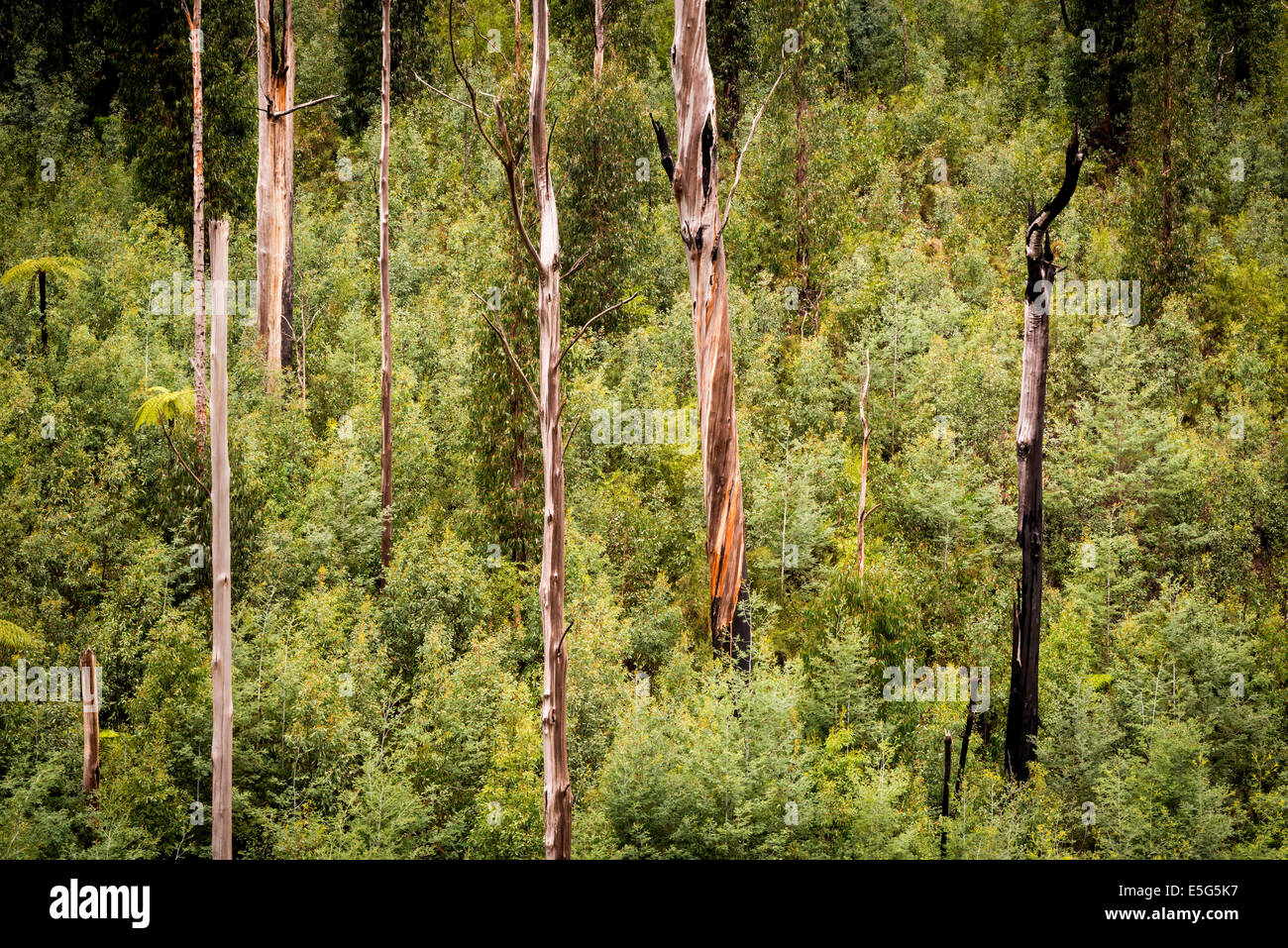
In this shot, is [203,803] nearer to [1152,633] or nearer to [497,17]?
[1152,633]

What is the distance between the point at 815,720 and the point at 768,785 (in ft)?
7.75

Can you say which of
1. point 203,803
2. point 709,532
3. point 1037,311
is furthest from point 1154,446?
point 203,803

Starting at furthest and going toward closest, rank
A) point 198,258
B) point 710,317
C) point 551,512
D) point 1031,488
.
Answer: point 198,258
point 1031,488
point 710,317
point 551,512

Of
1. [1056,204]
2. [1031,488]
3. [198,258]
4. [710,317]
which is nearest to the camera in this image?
[1056,204]

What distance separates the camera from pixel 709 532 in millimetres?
11656

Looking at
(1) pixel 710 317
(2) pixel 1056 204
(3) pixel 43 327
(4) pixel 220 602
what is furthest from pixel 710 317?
(3) pixel 43 327

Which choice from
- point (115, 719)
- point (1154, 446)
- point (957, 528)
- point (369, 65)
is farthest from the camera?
point (369, 65)

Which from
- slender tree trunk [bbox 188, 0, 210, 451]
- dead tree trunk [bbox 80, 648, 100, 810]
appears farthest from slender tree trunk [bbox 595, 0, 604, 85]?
dead tree trunk [bbox 80, 648, 100, 810]

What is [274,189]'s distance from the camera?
64.1 ft

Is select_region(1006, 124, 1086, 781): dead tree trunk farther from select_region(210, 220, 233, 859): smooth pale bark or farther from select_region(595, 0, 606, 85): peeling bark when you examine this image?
select_region(595, 0, 606, 85): peeling bark

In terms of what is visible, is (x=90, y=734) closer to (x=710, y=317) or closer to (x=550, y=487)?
(x=550, y=487)

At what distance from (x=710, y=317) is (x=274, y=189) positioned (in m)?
11.9

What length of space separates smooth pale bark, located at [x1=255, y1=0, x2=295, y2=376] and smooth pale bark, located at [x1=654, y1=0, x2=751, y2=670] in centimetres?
939

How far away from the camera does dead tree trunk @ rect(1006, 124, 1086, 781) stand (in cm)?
1112
